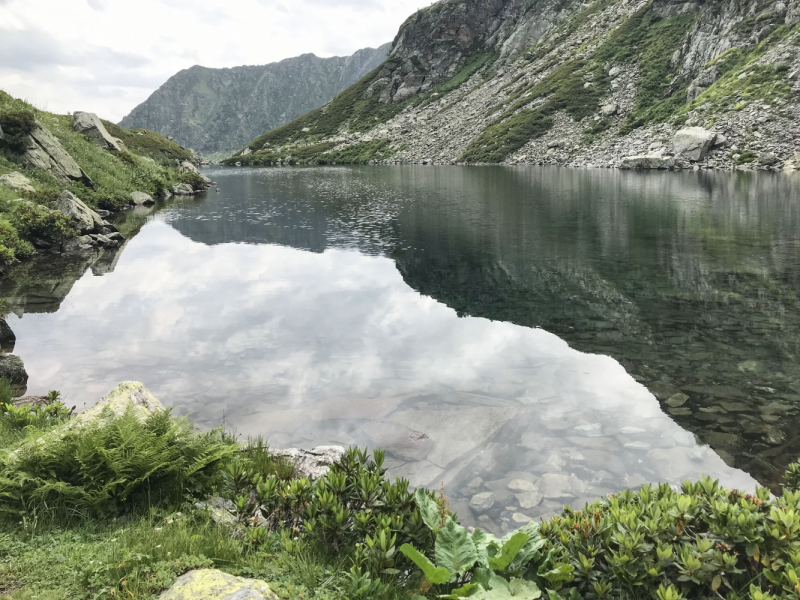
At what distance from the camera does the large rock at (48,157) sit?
38519 mm

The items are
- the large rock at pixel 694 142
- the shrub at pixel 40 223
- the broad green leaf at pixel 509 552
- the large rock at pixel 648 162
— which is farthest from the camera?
the large rock at pixel 648 162

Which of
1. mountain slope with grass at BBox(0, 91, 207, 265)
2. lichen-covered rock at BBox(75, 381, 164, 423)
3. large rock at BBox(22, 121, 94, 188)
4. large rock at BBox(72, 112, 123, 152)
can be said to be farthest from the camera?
large rock at BBox(72, 112, 123, 152)

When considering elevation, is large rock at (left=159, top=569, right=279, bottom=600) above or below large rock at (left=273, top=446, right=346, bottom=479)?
above

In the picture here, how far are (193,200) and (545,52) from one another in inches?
5745

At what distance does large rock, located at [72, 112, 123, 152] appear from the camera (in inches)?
2292

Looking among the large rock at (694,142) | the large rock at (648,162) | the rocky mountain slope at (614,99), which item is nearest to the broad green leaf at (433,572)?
the rocky mountain slope at (614,99)

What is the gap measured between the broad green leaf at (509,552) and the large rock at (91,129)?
6774 centimetres

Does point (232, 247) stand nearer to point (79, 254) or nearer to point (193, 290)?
point (79, 254)

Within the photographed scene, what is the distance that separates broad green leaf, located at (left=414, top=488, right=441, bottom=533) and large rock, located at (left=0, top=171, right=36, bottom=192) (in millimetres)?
37962

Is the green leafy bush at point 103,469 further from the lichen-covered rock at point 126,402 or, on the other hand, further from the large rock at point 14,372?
the large rock at point 14,372

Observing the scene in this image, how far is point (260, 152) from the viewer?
19588 centimetres

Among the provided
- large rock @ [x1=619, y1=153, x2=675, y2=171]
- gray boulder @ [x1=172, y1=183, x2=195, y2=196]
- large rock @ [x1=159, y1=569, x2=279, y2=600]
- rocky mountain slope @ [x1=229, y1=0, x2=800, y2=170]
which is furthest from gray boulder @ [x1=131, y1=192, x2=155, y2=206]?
rocky mountain slope @ [x1=229, y1=0, x2=800, y2=170]

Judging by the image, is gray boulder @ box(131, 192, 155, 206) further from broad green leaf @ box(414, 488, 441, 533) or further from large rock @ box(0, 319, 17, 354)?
broad green leaf @ box(414, 488, 441, 533)

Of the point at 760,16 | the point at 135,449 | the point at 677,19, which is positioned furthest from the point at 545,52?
the point at 135,449
